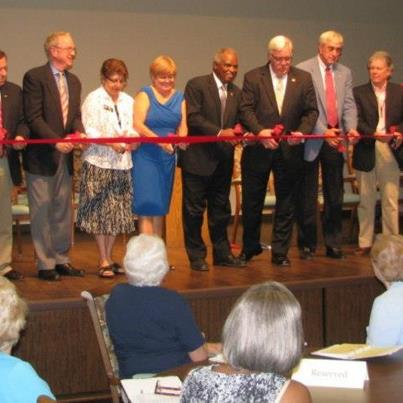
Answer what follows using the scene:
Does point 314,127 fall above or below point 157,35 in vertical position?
below

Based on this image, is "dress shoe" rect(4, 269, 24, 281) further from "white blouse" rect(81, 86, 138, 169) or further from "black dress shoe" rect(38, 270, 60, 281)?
"white blouse" rect(81, 86, 138, 169)

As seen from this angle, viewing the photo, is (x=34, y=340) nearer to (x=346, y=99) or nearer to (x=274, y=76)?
(x=274, y=76)

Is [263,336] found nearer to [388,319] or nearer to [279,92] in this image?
[388,319]

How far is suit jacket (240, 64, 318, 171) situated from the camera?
6.03m

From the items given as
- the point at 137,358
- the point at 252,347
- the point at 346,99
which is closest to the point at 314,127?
the point at 346,99

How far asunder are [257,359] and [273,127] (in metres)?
3.91

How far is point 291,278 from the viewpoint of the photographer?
18.8ft

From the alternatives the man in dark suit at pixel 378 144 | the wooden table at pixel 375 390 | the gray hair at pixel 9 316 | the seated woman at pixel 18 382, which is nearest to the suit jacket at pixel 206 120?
the man in dark suit at pixel 378 144

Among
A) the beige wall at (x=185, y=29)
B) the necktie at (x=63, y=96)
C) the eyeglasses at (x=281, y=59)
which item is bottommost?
the necktie at (x=63, y=96)

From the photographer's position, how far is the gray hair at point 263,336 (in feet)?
7.43

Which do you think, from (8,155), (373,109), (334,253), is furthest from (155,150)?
(373,109)

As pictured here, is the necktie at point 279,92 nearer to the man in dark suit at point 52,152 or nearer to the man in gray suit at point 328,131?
the man in gray suit at point 328,131

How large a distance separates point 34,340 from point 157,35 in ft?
19.3

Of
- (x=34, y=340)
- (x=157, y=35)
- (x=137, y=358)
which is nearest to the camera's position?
(x=137, y=358)
